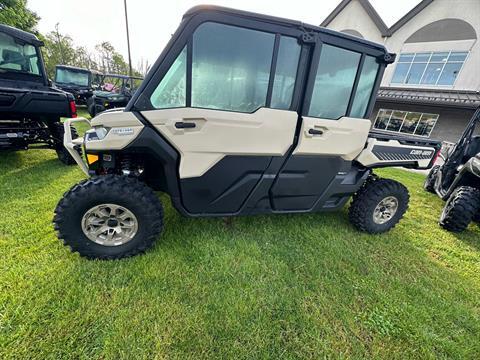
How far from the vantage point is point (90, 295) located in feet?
5.57

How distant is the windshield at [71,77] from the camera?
37.6ft

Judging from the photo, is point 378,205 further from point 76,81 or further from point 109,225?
point 76,81

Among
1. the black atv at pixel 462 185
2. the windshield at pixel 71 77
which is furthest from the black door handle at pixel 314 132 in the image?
the windshield at pixel 71 77

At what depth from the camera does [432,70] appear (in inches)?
555

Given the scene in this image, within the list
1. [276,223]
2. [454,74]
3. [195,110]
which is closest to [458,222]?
[276,223]

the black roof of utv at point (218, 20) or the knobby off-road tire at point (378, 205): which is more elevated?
the black roof of utv at point (218, 20)

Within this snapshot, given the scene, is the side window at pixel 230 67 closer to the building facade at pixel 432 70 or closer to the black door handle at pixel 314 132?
the black door handle at pixel 314 132

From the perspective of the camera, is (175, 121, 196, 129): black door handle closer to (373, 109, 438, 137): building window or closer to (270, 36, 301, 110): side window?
(270, 36, 301, 110): side window

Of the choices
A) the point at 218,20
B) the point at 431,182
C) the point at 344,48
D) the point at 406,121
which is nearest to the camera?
the point at 218,20

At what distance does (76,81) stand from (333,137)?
48.2 ft

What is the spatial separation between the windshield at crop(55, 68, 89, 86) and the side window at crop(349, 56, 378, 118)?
1450 centimetres

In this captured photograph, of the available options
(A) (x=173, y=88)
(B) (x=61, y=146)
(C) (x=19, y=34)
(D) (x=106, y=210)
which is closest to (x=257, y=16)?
(A) (x=173, y=88)

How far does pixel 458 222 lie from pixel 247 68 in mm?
4004

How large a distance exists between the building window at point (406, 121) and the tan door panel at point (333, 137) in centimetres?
1525
